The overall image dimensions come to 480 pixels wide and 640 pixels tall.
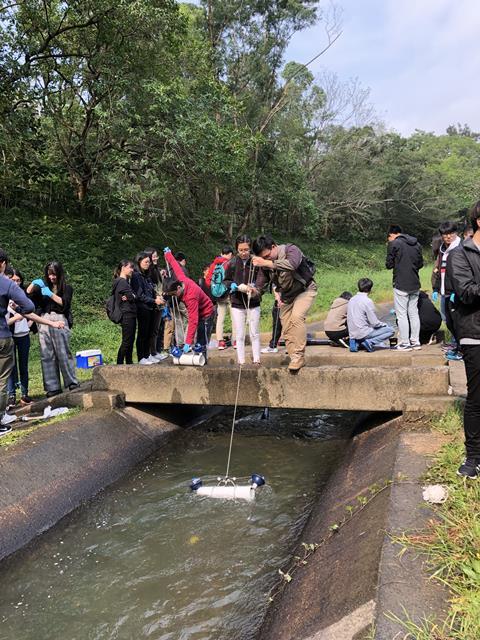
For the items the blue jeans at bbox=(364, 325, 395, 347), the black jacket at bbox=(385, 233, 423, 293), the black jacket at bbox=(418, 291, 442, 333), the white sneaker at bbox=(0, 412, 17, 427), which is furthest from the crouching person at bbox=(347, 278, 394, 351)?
the white sneaker at bbox=(0, 412, 17, 427)

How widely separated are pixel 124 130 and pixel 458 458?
14.8 metres

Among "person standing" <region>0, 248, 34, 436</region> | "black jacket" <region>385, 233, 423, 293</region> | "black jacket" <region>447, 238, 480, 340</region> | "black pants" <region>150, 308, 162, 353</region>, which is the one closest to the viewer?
"black jacket" <region>447, 238, 480, 340</region>

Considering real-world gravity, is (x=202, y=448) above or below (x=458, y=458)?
below

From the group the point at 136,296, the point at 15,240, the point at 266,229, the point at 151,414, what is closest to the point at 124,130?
the point at 15,240

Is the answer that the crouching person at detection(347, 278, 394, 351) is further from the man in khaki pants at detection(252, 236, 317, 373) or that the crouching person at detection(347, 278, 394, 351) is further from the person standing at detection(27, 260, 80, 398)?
the person standing at detection(27, 260, 80, 398)

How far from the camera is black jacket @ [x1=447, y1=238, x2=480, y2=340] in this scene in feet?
12.5

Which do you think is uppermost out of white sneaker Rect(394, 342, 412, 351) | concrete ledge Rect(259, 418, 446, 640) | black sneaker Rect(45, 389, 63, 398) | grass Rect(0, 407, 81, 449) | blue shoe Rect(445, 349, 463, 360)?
white sneaker Rect(394, 342, 412, 351)

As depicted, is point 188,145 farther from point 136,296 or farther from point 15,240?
point 136,296

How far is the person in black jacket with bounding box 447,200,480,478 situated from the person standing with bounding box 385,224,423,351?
13.6ft

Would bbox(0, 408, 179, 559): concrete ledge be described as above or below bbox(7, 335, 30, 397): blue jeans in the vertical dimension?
below

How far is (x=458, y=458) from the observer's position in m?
4.29

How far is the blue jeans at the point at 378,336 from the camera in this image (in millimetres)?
8922

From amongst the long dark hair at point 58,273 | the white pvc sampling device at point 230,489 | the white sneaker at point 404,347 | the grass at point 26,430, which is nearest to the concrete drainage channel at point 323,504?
the grass at point 26,430

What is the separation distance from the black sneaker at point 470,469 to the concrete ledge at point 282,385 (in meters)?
2.23
